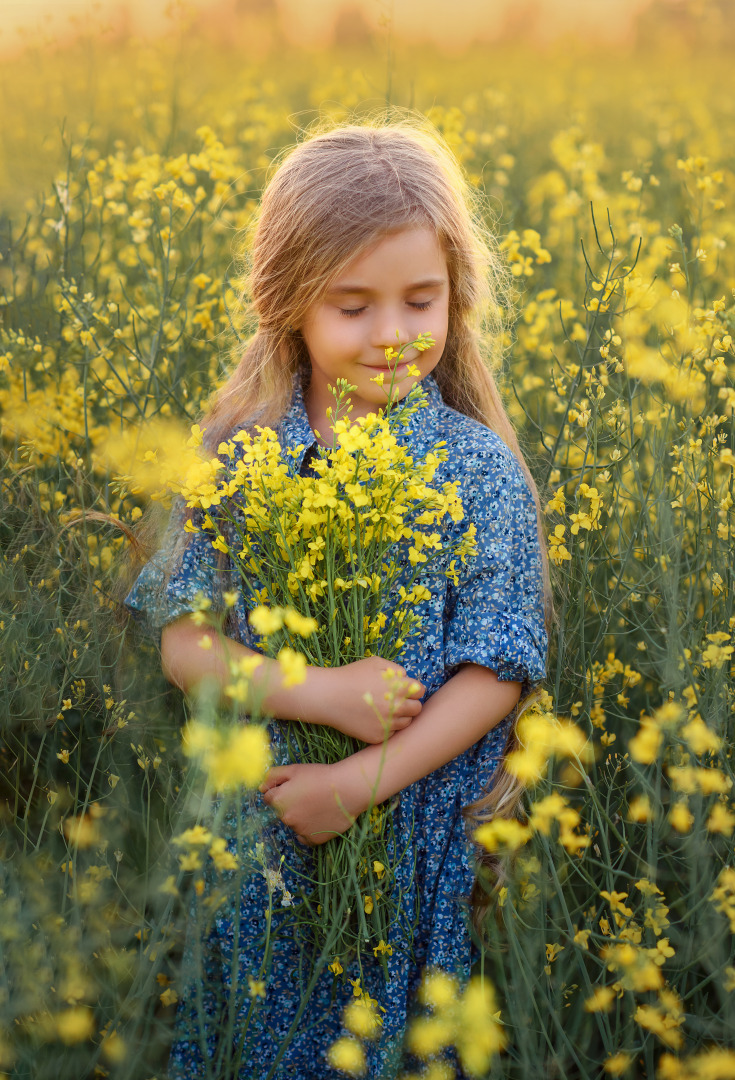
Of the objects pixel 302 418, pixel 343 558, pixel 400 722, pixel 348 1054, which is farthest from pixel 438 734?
pixel 302 418

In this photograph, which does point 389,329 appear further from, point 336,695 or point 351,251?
point 336,695

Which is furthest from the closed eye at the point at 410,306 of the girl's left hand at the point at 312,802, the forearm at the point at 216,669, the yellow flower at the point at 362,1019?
the yellow flower at the point at 362,1019

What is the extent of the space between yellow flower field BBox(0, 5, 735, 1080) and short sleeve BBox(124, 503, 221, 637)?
10 cm

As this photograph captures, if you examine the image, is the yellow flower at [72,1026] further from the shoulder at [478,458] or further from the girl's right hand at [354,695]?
the shoulder at [478,458]

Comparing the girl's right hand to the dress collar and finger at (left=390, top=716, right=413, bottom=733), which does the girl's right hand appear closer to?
finger at (left=390, top=716, right=413, bottom=733)

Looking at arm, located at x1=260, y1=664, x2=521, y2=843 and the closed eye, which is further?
the closed eye

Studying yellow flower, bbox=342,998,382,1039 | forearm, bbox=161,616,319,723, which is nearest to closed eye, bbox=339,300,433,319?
forearm, bbox=161,616,319,723

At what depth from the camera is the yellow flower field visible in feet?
3.78

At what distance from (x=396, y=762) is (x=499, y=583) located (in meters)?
0.32

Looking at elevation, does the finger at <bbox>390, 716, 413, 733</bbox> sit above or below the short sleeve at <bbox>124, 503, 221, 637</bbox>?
below

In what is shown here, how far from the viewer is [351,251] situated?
152cm

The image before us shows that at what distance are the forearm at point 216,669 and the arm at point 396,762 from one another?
0.29 feet

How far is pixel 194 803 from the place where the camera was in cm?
114

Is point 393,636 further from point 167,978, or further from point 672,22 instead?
point 672,22
